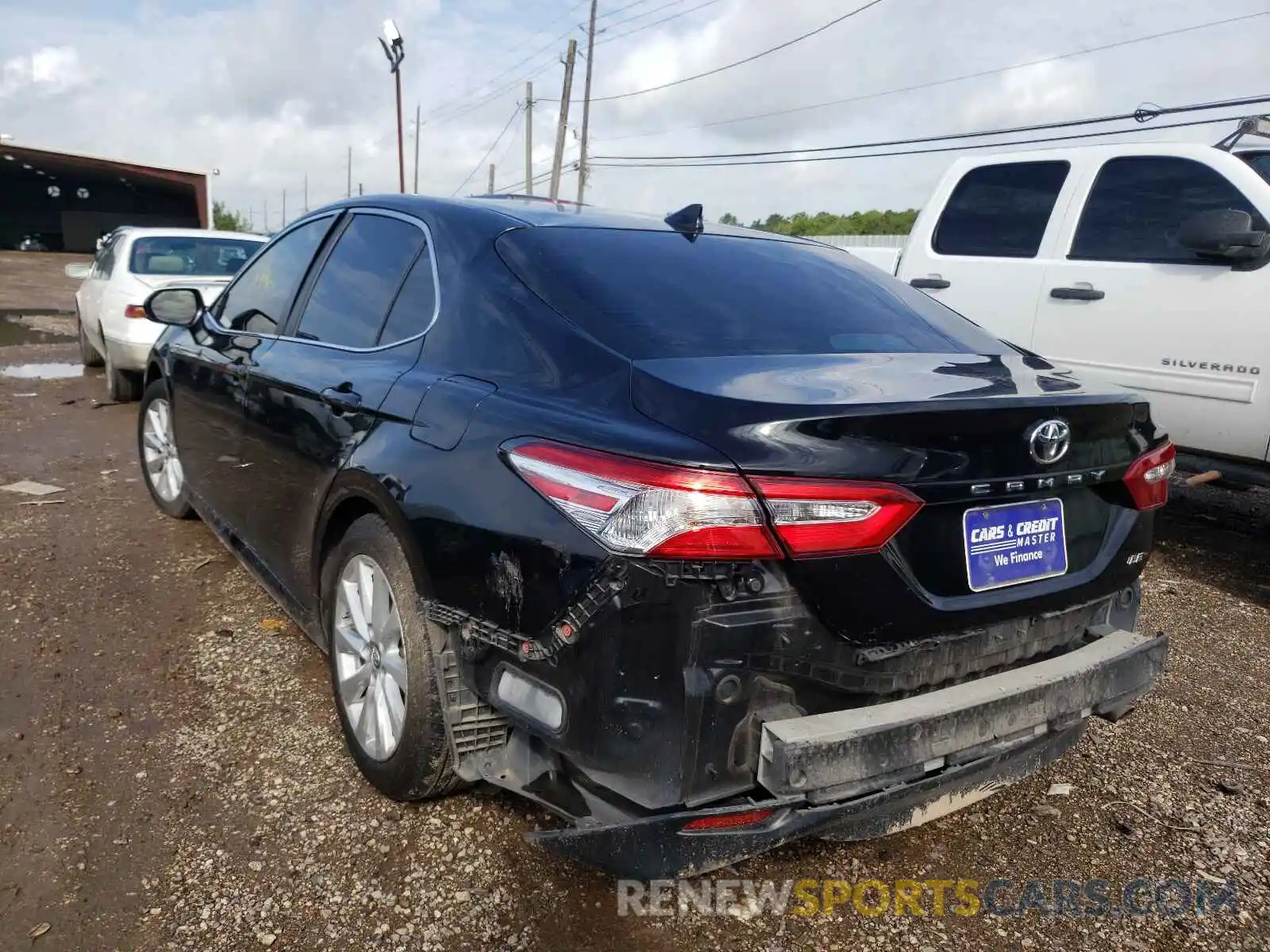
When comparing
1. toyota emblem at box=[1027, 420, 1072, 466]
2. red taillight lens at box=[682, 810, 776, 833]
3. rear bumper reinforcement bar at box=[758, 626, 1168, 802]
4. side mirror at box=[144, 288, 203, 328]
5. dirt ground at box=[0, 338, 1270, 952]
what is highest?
side mirror at box=[144, 288, 203, 328]

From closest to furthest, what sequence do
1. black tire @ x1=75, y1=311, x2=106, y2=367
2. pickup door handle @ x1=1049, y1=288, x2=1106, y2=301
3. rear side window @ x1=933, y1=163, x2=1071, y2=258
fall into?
pickup door handle @ x1=1049, y1=288, x2=1106, y2=301, rear side window @ x1=933, y1=163, x2=1071, y2=258, black tire @ x1=75, y1=311, x2=106, y2=367

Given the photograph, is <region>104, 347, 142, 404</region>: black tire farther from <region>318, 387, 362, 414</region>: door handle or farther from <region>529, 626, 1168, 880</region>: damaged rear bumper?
<region>529, 626, 1168, 880</region>: damaged rear bumper

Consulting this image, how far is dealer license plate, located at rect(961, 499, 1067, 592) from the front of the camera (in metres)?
2.08

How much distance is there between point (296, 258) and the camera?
3.70 meters

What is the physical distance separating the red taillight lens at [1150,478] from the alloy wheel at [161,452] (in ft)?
13.7

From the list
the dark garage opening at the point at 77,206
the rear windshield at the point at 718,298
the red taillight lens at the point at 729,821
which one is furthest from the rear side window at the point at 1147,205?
the dark garage opening at the point at 77,206

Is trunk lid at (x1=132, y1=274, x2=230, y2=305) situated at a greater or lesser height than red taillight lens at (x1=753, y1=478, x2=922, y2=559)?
greater

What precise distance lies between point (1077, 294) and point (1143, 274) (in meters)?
0.33

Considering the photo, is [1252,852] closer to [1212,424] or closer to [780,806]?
[780,806]

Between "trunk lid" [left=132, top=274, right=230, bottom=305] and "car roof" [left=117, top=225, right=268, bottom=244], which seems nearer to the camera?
"trunk lid" [left=132, top=274, right=230, bottom=305]

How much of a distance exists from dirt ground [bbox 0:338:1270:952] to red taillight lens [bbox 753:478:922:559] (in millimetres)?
1047

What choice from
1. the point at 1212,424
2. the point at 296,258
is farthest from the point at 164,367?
the point at 1212,424

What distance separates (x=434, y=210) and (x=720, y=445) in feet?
4.83

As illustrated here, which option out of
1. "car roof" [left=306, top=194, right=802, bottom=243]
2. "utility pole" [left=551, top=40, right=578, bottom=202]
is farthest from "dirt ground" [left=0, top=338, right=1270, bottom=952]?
"utility pole" [left=551, top=40, right=578, bottom=202]
